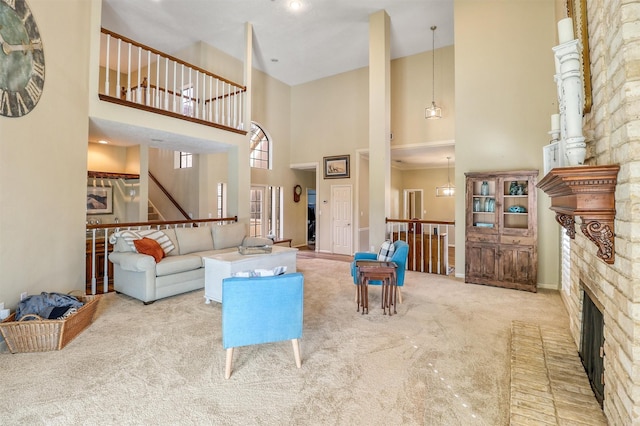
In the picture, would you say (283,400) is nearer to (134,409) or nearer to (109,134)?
(134,409)

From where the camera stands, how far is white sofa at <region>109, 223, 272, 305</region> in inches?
153

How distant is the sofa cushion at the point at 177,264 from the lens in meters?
3.99

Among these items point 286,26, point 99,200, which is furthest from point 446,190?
point 99,200

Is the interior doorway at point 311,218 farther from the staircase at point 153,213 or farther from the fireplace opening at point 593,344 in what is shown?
the fireplace opening at point 593,344

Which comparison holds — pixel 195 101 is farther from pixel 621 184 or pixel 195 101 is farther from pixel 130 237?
pixel 621 184

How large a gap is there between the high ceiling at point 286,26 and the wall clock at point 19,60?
A: 4.75 ft

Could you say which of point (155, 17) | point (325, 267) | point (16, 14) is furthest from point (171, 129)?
point (325, 267)

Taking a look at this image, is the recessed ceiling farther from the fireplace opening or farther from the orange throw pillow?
the fireplace opening

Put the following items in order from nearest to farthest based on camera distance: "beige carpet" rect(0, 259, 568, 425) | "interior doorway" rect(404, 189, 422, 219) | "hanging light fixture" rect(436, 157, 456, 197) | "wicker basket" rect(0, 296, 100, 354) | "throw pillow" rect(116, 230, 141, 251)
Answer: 1. "beige carpet" rect(0, 259, 568, 425)
2. "wicker basket" rect(0, 296, 100, 354)
3. "throw pillow" rect(116, 230, 141, 251)
4. "hanging light fixture" rect(436, 157, 456, 197)
5. "interior doorway" rect(404, 189, 422, 219)

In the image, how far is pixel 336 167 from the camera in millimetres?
8414

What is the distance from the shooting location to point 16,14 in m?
2.91

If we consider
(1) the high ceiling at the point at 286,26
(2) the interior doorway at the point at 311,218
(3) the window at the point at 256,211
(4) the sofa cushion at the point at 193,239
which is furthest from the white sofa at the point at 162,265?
(2) the interior doorway at the point at 311,218

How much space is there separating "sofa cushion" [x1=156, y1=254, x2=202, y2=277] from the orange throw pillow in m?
0.10

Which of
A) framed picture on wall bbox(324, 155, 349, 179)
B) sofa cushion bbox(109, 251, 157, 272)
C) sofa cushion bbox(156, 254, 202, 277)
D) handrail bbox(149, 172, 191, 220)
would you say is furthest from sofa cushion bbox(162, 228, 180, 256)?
framed picture on wall bbox(324, 155, 349, 179)
